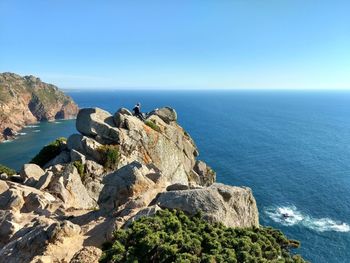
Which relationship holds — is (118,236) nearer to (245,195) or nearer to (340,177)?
(245,195)

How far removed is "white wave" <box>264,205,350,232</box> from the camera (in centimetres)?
7854

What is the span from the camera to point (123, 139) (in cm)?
5353

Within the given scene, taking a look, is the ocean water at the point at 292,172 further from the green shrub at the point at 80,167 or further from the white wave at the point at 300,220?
the green shrub at the point at 80,167

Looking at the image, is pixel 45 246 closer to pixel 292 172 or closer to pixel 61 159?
pixel 61 159

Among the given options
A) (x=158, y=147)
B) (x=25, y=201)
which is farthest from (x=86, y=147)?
(x=25, y=201)

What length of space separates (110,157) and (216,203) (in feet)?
87.5

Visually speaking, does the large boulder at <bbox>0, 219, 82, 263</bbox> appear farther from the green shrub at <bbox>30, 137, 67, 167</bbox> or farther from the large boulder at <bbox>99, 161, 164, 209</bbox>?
the green shrub at <bbox>30, 137, 67, 167</bbox>

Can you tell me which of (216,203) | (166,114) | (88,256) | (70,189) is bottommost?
(70,189)

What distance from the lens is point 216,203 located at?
1042 inches

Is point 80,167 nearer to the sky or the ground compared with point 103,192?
nearer to the ground

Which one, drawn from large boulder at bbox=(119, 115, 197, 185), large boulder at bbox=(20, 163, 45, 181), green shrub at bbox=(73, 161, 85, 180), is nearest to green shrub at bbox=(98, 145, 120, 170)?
large boulder at bbox=(119, 115, 197, 185)

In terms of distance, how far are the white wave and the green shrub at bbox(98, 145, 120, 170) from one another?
1900 inches

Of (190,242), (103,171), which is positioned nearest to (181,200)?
(190,242)

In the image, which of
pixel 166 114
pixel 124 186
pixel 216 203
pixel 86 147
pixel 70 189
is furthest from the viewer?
pixel 166 114
